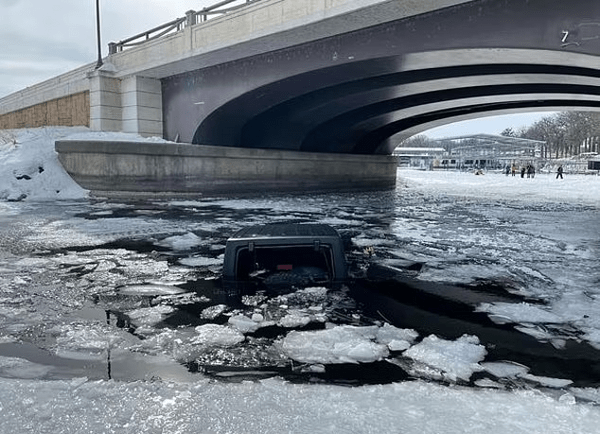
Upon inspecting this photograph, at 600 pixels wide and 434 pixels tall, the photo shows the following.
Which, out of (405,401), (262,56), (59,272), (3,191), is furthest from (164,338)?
(3,191)

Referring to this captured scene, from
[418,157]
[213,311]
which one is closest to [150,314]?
[213,311]

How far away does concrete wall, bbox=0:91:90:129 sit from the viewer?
2127 centimetres

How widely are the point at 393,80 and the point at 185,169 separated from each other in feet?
30.4

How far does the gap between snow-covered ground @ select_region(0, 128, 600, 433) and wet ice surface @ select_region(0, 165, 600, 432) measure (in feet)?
0.06

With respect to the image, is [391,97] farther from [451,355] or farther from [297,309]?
[451,355]

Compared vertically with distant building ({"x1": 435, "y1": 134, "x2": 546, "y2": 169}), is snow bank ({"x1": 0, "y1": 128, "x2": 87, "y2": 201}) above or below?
below

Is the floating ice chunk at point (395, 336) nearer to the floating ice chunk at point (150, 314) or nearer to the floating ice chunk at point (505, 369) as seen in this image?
the floating ice chunk at point (505, 369)

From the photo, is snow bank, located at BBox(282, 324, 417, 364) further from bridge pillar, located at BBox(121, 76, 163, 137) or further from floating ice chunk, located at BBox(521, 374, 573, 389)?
bridge pillar, located at BBox(121, 76, 163, 137)

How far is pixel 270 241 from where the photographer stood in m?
4.68

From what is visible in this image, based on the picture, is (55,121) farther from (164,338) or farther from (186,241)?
(164,338)

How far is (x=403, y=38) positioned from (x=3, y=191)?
14.9m

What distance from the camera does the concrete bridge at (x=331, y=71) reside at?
36.2ft

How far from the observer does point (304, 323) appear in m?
3.74

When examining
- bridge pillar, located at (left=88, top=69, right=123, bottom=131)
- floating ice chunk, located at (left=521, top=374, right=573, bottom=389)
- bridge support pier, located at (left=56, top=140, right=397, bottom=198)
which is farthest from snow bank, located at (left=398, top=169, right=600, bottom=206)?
bridge pillar, located at (left=88, top=69, right=123, bottom=131)
